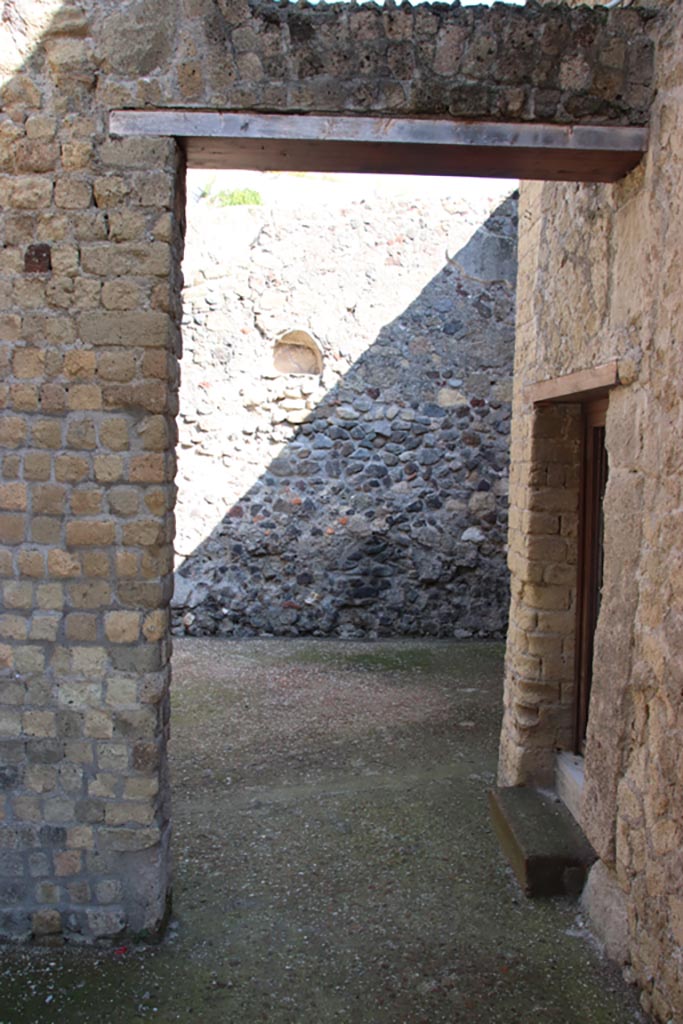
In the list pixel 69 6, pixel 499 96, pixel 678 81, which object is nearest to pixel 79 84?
pixel 69 6

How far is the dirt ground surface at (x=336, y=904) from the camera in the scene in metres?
3.31

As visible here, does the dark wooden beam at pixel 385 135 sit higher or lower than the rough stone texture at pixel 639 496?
higher

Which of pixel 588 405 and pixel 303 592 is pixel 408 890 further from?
pixel 303 592

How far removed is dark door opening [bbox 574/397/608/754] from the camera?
486cm

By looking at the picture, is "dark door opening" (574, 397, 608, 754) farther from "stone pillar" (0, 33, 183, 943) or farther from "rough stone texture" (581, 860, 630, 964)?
"stone pillar" (0, 33, 183, 943)

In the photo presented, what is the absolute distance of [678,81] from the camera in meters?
3.26

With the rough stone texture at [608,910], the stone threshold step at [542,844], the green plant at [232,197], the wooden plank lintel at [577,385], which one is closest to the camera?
the rough stone texture at [608,910]

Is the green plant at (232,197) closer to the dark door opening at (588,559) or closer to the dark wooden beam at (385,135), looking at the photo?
the dark door opening at (588,559)

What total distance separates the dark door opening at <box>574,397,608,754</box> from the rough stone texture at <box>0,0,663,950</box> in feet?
4.96

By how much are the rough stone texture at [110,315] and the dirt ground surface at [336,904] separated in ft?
1.14

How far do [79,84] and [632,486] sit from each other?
2665mm

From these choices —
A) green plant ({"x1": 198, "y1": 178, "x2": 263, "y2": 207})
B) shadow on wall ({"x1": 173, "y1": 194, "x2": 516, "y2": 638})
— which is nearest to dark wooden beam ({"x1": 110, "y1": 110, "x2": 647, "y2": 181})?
shadow on wall ({"x1": 173, "y1": 194, "x2": 516, "y2": 638})

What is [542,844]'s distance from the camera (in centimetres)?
423

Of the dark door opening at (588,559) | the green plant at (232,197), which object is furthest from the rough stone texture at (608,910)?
the green plant at (232,197)
